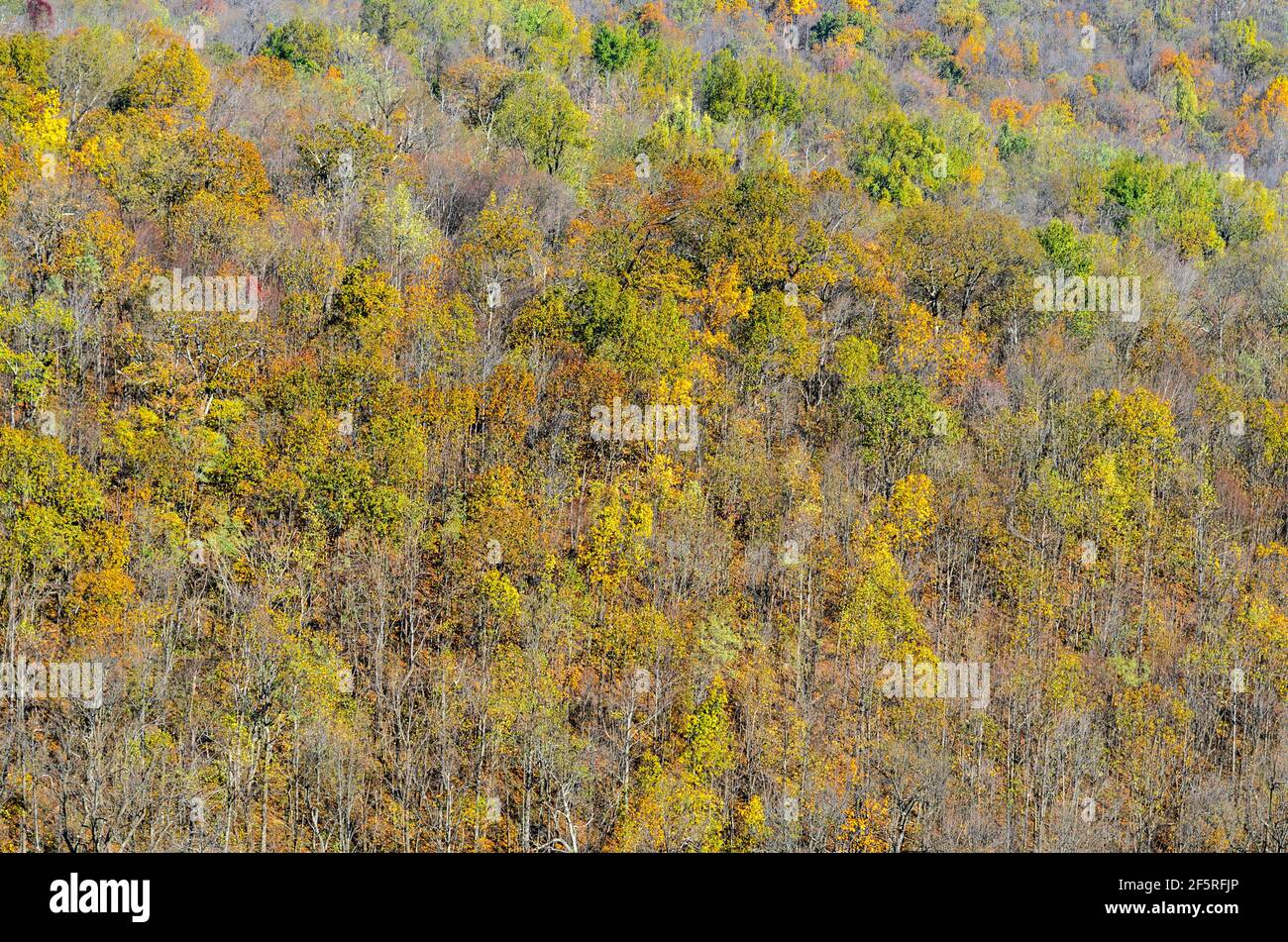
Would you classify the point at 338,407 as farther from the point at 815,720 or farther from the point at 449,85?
the point at 449,85

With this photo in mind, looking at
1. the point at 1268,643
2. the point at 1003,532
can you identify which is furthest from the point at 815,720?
the point at 1268,643

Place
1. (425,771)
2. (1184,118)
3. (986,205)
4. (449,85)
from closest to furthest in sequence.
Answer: (425,771) < (449,85) < (986,205) < (1184,118)

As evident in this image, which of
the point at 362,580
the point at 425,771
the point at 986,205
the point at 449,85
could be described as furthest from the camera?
the point at 986,205

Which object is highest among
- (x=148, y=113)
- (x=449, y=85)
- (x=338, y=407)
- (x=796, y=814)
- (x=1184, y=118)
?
(x=1184, y=118)

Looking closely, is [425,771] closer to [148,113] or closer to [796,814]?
[796,814]

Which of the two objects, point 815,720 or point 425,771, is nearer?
point 425,771

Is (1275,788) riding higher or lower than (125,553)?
lower

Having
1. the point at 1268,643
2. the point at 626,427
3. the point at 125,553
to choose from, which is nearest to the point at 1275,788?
the point at 1268,643
